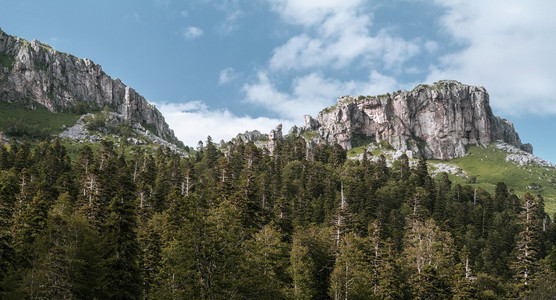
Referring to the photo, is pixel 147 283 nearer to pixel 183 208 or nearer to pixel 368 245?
pixel 183 208

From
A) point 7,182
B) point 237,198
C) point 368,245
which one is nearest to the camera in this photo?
point 237,198

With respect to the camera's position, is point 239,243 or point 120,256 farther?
point 120,256

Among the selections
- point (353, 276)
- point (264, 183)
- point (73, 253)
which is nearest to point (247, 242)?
point (73, 253)

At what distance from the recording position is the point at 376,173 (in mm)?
135000

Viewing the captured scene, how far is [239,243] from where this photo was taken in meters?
27.3

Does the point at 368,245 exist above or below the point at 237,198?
below

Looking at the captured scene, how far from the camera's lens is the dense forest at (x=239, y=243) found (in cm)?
2716

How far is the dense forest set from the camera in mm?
27164

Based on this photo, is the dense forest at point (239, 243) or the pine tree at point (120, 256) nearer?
the dense forest at point (239, 243)

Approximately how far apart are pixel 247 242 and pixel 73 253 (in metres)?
21.2

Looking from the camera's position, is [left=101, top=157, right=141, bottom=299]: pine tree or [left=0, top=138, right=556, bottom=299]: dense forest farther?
[left=101, top=157, right=141, bottom=299]: pine tree

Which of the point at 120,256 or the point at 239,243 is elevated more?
the point at 239,243

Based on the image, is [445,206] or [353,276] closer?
[353,276]

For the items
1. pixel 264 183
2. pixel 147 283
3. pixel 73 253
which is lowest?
pixel 147 283
